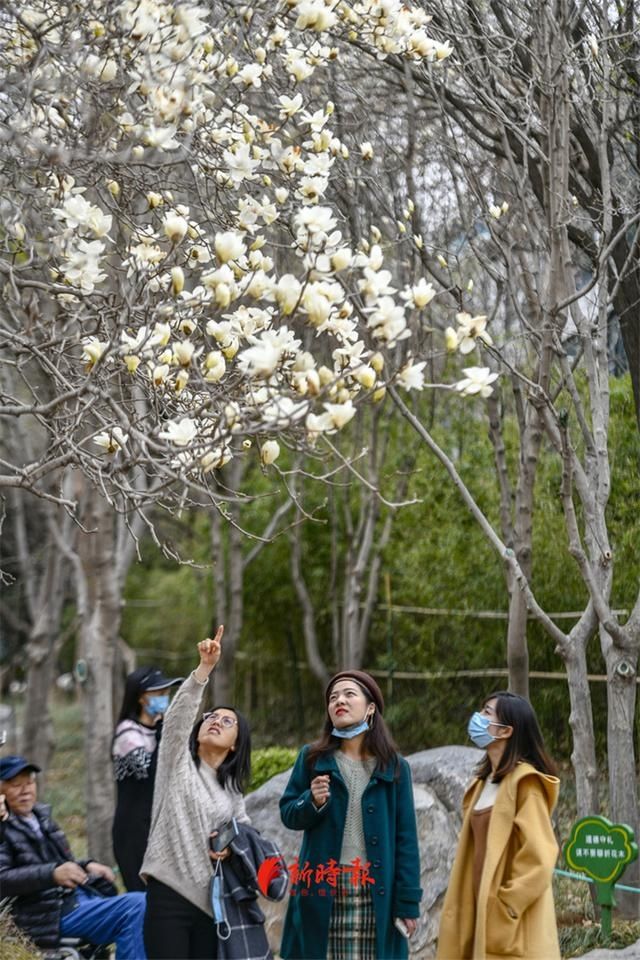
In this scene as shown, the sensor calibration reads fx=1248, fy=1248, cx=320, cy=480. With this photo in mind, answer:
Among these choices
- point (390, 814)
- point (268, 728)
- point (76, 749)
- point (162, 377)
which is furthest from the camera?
point (76, 749)

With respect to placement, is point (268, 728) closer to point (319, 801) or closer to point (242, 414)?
point (319, 801)

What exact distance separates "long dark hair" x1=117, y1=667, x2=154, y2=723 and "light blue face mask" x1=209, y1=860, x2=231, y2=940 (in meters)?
1.80

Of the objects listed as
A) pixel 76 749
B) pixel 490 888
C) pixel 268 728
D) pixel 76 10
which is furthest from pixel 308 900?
pixel 76 749

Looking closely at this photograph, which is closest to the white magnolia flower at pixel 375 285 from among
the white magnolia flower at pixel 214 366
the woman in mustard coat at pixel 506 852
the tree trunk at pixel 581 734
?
the white magnolia flower at pixel 214 366

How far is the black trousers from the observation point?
431cm

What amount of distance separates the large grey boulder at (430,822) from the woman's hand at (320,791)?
2036 mm

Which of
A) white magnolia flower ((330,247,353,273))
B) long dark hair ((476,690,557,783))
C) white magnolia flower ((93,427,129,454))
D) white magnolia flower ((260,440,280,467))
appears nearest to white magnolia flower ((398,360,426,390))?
white magnolia flower ((330,247,353,273))

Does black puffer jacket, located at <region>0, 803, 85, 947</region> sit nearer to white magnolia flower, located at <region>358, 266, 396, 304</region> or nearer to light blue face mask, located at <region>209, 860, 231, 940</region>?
light blue face mask, located at <region>209, 860, 231, 940</region>

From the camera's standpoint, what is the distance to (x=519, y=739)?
4559 millimetres

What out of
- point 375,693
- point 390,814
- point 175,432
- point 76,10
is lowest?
point 390,814

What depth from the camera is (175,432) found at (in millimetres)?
3730

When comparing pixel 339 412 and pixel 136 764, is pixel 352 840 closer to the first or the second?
pixel 136 764

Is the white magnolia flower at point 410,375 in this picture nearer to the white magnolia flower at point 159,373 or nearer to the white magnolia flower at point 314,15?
the white magnolia flower at point 159,373

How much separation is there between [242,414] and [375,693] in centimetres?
151
